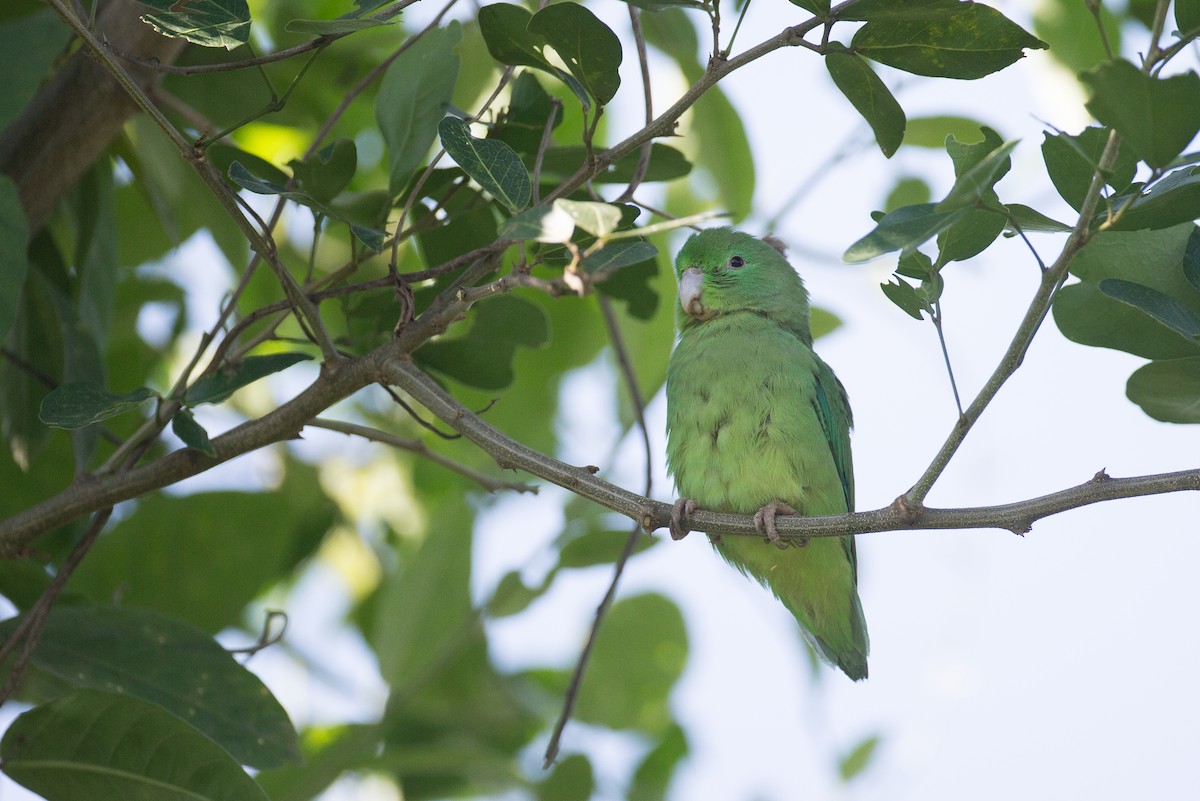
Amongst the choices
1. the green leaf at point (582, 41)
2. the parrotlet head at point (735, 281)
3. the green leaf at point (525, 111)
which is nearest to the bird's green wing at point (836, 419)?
the parrotlet head at point (735, 281)

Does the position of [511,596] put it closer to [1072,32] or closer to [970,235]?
[970,235]

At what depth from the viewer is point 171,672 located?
7.24ft

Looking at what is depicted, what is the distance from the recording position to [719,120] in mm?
3271

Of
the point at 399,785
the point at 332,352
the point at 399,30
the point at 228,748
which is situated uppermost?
the point at 399,30

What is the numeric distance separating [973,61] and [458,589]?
207cm

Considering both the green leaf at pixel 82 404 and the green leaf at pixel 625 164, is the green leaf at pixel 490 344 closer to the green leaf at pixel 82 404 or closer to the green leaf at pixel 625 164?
the green leaf at pixel 625 164

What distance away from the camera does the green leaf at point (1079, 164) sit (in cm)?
159

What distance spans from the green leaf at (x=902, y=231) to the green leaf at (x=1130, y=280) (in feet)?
1.69

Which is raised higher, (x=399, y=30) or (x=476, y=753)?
(x=399, y=30)

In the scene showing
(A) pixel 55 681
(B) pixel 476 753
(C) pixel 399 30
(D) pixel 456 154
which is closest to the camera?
(D) pixel 456 154

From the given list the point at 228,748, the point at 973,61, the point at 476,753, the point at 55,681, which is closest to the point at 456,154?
the point at 973,61

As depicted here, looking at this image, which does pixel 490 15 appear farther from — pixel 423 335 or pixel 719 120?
pixel 719 120

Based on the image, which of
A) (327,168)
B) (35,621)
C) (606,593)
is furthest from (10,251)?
(606,593)

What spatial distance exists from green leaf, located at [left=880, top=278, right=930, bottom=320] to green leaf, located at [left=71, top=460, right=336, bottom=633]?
5.44 ft
